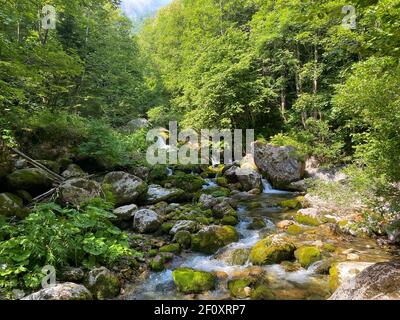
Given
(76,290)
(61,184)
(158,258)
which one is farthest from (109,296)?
(61,184)

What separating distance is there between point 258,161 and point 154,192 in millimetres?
6263

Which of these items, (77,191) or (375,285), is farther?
(77,191)

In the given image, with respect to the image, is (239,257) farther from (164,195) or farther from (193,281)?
(164,195)

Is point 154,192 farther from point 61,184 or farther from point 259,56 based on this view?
point 259,56

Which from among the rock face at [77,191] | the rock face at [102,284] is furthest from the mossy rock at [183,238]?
the rock face at [77,191]

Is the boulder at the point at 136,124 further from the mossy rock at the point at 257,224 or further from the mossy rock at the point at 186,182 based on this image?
the mossy rock at the point at 257,224

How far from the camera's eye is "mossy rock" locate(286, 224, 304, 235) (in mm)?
8739

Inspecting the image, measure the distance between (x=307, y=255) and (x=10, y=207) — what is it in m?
6.86

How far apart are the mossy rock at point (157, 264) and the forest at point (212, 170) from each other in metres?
0.03

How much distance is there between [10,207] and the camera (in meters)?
6.92

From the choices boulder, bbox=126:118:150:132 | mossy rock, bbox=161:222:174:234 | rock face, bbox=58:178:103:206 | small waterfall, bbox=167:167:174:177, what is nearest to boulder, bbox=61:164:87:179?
rock face, bbox=58:178:103:206

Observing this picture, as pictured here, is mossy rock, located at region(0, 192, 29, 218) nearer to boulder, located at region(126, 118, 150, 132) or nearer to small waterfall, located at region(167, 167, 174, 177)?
small waterfall, located at region(167, 167, 174, 177)

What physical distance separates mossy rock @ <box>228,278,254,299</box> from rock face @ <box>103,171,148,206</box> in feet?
17.5

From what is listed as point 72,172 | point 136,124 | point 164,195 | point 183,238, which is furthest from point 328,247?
point 136,124
